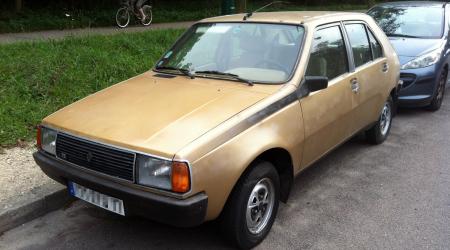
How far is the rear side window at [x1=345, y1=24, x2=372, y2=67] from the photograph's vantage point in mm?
4841

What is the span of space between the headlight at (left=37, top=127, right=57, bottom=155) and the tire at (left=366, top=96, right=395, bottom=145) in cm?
361

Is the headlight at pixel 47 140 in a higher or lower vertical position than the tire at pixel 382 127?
higher

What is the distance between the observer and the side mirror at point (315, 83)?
3.85 m

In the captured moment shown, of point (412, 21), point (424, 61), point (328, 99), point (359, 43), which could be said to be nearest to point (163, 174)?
point (328, 99)

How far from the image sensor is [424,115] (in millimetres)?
7199

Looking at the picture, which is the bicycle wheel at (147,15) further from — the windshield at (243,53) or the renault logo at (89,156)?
the renault logo at (89,156)

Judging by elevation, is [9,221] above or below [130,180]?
below

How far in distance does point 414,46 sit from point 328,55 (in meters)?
3.60

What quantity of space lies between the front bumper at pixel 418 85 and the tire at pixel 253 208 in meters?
4.11

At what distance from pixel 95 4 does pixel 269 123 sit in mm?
13904

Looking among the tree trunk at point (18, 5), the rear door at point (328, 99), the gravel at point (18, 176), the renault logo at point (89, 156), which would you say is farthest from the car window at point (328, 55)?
the tree trunk at point (18, 5)

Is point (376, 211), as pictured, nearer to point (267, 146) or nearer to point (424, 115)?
point (267, 146)

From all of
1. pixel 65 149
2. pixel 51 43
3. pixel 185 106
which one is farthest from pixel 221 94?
pixel 51 43

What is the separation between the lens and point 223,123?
10.5 ft
